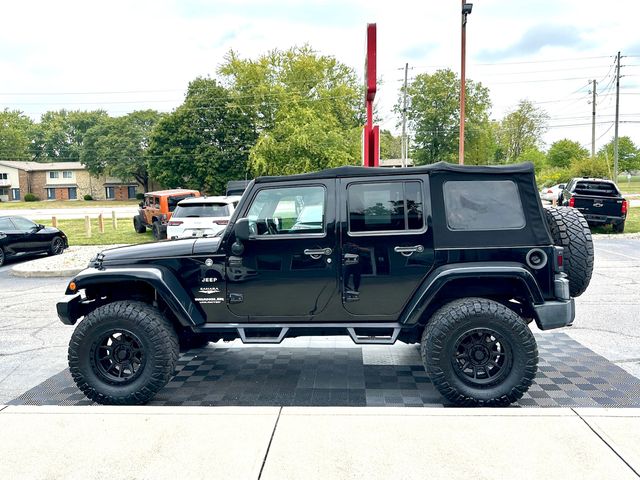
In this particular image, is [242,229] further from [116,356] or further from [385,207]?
[116,356]

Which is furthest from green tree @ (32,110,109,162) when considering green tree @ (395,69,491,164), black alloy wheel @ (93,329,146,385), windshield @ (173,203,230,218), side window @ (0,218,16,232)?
black alloy wheel @ (93,329,146,385)

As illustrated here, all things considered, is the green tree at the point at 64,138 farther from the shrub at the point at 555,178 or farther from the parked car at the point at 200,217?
the parked car at the point at 200,217

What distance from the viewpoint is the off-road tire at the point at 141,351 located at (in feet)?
14.0

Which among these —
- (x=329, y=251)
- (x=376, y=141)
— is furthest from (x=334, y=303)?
(x=376, y=141)

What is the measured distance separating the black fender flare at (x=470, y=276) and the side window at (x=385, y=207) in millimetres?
451

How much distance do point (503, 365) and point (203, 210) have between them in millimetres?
10295

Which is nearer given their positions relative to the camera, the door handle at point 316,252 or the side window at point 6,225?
the door handle at point 316,252

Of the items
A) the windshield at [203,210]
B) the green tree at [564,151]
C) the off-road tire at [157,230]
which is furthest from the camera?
the green tree at [564,151]

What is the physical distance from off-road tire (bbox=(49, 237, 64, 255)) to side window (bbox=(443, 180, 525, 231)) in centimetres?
1443

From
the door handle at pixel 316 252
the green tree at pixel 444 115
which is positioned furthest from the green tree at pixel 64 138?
the door handle at pixel 316 252

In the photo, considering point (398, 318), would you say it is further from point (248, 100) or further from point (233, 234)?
point (248, 100)

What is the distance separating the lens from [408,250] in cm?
426

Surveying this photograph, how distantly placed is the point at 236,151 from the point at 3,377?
48.4m
